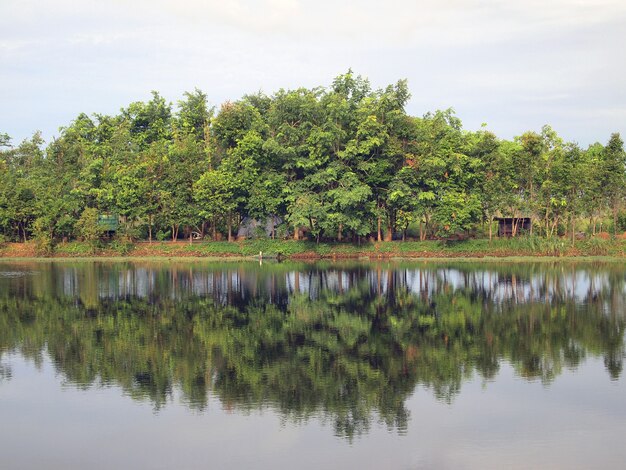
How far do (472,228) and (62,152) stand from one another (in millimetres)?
37681

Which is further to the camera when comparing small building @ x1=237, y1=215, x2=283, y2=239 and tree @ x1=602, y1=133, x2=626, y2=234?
small building @ x1=237, y1=215, x2=283, y2=239

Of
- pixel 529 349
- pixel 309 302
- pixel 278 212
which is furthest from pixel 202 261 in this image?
pixel 529 349

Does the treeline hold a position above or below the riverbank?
above

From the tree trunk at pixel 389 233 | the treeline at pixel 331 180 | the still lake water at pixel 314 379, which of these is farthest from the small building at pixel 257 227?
the still lake water at pixel 314 379

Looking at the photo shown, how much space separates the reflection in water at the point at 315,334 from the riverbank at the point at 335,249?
12695mm

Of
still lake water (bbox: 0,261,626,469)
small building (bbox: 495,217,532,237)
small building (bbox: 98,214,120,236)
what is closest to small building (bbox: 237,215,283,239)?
small building (bbox: 98,214,120,236)

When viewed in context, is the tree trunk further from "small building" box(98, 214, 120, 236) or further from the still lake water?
the still lake water

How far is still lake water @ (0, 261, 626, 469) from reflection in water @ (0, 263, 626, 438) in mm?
88

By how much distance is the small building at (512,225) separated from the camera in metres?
57.5

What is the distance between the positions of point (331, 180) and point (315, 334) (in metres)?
32.5

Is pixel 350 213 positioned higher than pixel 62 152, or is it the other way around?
pixel 62 152

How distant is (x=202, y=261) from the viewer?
5472 cm

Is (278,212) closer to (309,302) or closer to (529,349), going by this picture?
(309,302)

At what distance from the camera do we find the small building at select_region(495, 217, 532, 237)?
57.5 metres
